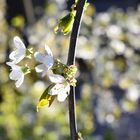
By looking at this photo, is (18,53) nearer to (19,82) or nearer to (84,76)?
(19,82)

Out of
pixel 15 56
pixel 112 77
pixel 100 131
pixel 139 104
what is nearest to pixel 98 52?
pixel 112 77

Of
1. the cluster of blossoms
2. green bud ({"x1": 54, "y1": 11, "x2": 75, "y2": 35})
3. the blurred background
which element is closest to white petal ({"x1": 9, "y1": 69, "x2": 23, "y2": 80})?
the cluster of blossoms

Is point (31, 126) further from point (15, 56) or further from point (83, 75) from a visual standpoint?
point (15, 56)

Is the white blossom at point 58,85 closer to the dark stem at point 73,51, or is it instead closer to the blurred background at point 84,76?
the dark stem at point 73,51

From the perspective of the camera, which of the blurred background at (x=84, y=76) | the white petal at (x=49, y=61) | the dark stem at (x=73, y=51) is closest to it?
the dark stem at (x=73, y=51)

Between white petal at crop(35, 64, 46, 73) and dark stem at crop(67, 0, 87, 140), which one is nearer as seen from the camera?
dark stem at crop(67, 0, 87, 140)

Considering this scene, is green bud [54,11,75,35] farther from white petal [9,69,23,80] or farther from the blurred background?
the blurred background

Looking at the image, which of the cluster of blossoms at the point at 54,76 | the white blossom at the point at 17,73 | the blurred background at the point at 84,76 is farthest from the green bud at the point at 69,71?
the blurred background at the point at 84,76

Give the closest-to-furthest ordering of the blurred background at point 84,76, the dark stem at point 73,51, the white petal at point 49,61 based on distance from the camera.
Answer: the dark stem at point 73,51, the white petal at point 49,61, the blurred background at point 84,76
